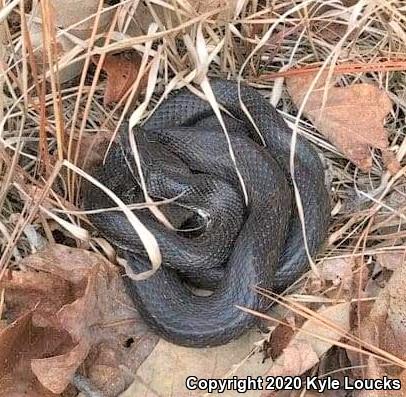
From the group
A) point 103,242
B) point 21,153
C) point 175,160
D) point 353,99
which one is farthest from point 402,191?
point 21,153

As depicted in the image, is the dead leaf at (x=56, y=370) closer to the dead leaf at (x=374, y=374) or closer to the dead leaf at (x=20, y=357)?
the dead leaf at (x=20, y=357)

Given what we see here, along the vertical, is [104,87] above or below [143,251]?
above

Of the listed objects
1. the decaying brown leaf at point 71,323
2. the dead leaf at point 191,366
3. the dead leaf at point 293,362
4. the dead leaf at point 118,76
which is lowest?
the dead leaf at point 191,366

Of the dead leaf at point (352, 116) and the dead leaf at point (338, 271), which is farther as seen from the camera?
the dead leaf at point (352, 116)

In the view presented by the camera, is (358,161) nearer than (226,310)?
No

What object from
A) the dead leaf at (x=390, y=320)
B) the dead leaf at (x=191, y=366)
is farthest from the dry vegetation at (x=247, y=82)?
the dead leaf at (x=191, y=366)

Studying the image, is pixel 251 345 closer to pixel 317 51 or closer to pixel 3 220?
pixel 3 220

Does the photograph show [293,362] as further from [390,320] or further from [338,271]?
[338,271]
